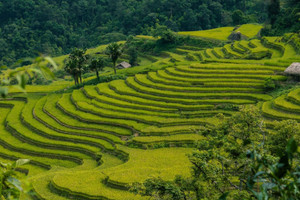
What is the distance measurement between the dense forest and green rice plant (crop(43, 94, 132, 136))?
49.9m

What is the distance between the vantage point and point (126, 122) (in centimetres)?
2814

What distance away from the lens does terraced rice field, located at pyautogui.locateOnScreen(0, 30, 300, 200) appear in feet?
65.4

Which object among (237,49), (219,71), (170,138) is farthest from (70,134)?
(237,49)

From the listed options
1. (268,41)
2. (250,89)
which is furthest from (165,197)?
(268,41)

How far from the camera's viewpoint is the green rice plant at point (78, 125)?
89.5ft

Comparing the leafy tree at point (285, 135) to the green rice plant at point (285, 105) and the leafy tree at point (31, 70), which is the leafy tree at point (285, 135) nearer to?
the leafy tree at point (31, 70)

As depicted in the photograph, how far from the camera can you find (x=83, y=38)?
90812 millimetres

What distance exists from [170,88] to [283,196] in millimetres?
29083

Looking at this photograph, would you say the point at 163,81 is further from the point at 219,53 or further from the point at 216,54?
the point at 219,53

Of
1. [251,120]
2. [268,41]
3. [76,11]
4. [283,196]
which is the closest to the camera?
[283,196]

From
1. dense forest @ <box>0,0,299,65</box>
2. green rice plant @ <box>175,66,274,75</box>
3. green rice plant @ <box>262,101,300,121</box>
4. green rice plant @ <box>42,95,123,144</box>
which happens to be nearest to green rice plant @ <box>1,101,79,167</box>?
green rice plant @ <box>42,95,123,144</box>

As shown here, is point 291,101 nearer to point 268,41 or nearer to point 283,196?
point 268,41

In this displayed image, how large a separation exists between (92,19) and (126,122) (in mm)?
77785

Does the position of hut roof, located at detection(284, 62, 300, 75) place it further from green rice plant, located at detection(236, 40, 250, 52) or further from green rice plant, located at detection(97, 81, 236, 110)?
green rice plant, located at detection(236, 40, 250, 52)
